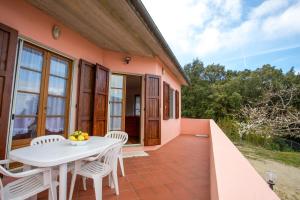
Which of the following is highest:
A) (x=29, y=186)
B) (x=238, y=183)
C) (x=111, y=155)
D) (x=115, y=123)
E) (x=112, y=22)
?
(x=112, y=22)

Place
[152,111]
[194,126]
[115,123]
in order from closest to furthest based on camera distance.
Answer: [115,123] < [152,111] < [194,126]

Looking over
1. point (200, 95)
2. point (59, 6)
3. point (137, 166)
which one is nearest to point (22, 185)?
point (137, 166)

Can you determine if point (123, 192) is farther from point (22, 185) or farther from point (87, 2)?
point (87, 2)

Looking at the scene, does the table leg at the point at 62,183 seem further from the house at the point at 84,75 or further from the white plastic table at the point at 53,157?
the house at the point at 84,75

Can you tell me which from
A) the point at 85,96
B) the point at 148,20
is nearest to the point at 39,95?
the point at 85,96

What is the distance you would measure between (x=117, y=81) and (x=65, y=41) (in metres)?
1.71

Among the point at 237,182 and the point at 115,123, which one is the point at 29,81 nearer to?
the point at 115,123

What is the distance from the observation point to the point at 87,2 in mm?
2445

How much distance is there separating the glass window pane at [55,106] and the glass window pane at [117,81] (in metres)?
1.52

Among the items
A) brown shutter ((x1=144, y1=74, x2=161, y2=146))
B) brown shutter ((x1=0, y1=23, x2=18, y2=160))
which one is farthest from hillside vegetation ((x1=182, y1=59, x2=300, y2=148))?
brown shutter ((x1=0, y1=23, x2=18, y2=160))

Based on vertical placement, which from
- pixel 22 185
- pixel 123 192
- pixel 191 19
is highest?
pixel 191 19

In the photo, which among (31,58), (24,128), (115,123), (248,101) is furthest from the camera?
(248,101)

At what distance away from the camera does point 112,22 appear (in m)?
3.01

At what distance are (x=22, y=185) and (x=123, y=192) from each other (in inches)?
46.0
